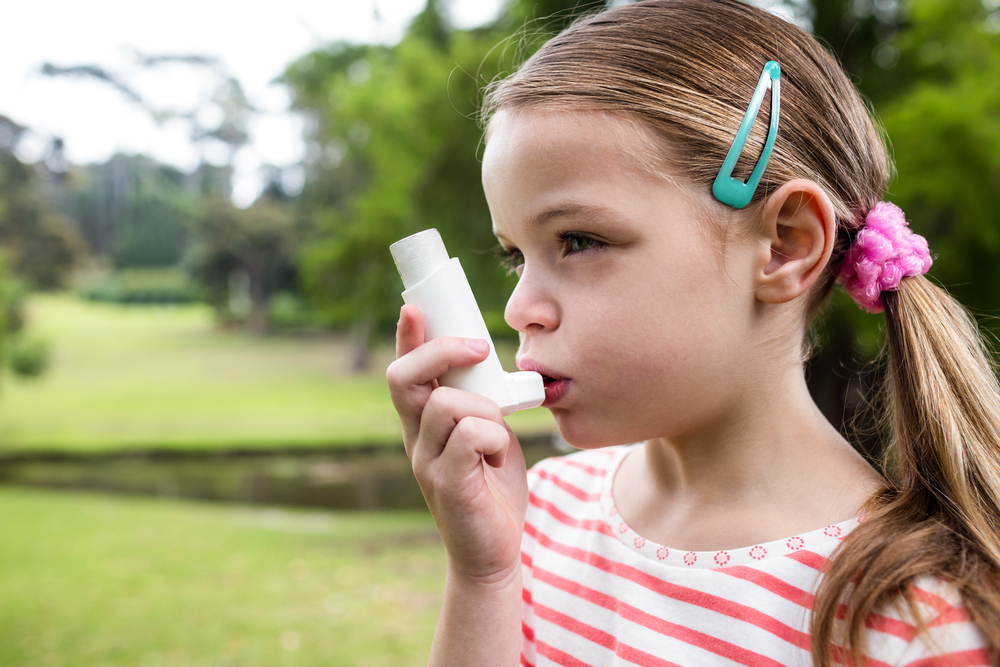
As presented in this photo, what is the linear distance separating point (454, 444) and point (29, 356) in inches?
281

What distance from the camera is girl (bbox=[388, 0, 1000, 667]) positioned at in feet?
2.13

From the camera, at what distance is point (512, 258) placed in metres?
0.83

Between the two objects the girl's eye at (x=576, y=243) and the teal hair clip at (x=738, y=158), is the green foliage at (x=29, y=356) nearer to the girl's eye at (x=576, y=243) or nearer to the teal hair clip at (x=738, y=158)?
the girl's eye at (x=576, y=243)

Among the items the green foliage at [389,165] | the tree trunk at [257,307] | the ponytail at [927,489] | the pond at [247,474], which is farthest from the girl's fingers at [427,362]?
the tree trunk at [257,307]

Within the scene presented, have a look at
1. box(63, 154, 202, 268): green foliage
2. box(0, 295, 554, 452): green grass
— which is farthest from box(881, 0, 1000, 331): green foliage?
box(63, 154, 202, 268): green foliage

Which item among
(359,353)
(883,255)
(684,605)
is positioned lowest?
(684,605)

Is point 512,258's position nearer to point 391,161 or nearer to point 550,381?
point 550,381

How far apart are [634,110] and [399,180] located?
19.8ft

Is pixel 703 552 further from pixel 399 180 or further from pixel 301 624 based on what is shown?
pixel 399 180

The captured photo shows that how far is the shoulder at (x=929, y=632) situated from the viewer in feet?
1.80

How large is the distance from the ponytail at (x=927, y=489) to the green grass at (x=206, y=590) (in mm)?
2776

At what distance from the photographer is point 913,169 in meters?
2.94

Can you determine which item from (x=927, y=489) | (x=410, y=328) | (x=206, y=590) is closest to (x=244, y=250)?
(x=206, y=590)

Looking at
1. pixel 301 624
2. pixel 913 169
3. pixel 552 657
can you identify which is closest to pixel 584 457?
pixel 552 657
